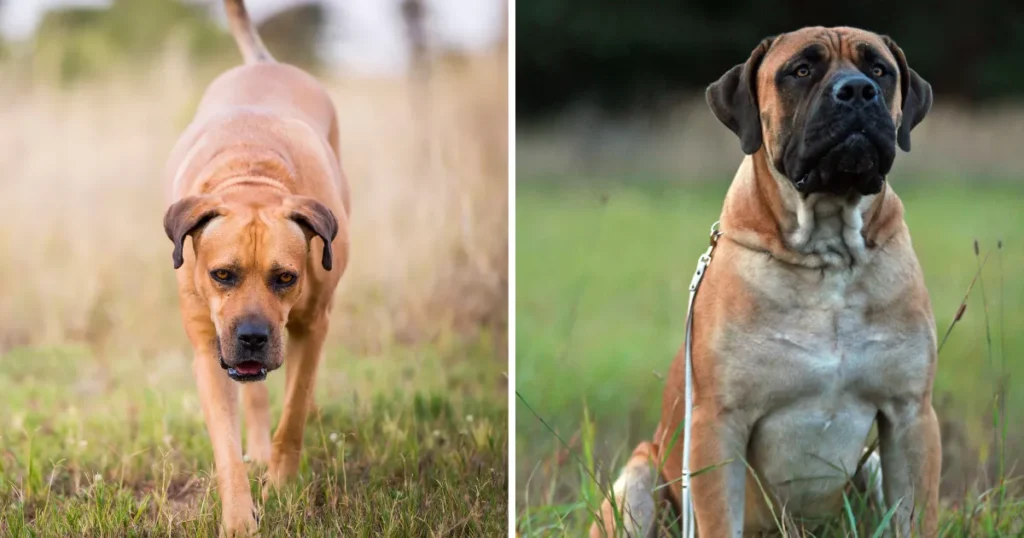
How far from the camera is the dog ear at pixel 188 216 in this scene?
11.0ft

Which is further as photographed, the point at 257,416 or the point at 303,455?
the point at 257,416

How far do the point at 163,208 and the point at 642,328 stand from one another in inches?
114

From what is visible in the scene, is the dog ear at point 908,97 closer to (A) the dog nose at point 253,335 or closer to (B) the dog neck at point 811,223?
(B) the dog neck at point 811,223

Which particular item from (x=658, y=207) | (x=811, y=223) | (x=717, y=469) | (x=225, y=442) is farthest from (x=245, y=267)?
(x=658, y=207)

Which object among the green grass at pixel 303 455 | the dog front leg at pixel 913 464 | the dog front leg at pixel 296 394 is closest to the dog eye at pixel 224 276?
the dog front leg at pixel 296 394

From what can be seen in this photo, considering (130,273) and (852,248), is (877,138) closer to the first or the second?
(852,248)

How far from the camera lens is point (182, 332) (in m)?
4.70

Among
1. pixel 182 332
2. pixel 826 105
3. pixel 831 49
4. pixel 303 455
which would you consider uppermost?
pixel 831 49

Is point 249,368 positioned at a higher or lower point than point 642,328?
higher

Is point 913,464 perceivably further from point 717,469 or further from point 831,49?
point 831,49

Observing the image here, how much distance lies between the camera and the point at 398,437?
4094mm

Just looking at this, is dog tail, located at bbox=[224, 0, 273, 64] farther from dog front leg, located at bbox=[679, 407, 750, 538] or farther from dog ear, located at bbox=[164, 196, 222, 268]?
dog front leg, located at bbox=[679, 407, 750, 538]

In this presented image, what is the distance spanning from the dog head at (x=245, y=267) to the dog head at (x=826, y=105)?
131 centimetres

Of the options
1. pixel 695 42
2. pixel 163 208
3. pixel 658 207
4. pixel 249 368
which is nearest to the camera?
pixel 249 368
